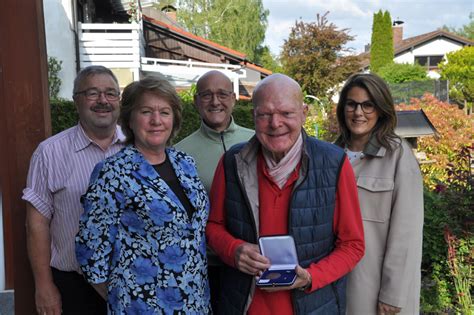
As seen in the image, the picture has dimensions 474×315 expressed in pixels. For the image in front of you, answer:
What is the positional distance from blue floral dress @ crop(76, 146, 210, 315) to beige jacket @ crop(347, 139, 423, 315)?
933mm

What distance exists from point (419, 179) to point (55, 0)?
1086cm

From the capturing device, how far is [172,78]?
17969mm

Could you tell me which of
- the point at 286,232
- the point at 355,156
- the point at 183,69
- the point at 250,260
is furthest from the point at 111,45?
the point at 250,260

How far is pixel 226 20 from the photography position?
41.4m

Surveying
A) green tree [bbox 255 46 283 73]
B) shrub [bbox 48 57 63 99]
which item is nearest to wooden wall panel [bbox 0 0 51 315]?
shrub [bbox 48 57 63 99]

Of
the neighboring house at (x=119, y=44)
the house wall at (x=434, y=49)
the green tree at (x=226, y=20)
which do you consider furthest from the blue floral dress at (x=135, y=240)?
the house wall at (x=434, y=49)

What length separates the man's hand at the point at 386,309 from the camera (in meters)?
2.32

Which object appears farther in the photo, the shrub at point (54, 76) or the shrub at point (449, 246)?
the shrub at point (54, 76)

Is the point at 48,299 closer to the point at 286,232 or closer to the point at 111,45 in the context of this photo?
the point at 286,232

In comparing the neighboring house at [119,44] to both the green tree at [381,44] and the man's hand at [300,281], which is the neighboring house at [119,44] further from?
the green tree at [381,44]

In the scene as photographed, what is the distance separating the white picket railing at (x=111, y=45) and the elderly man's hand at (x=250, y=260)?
509 inches

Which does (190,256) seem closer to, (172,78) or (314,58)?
(172,78)

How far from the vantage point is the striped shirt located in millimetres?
2375

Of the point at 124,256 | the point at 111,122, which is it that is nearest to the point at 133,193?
the point at 124,256
